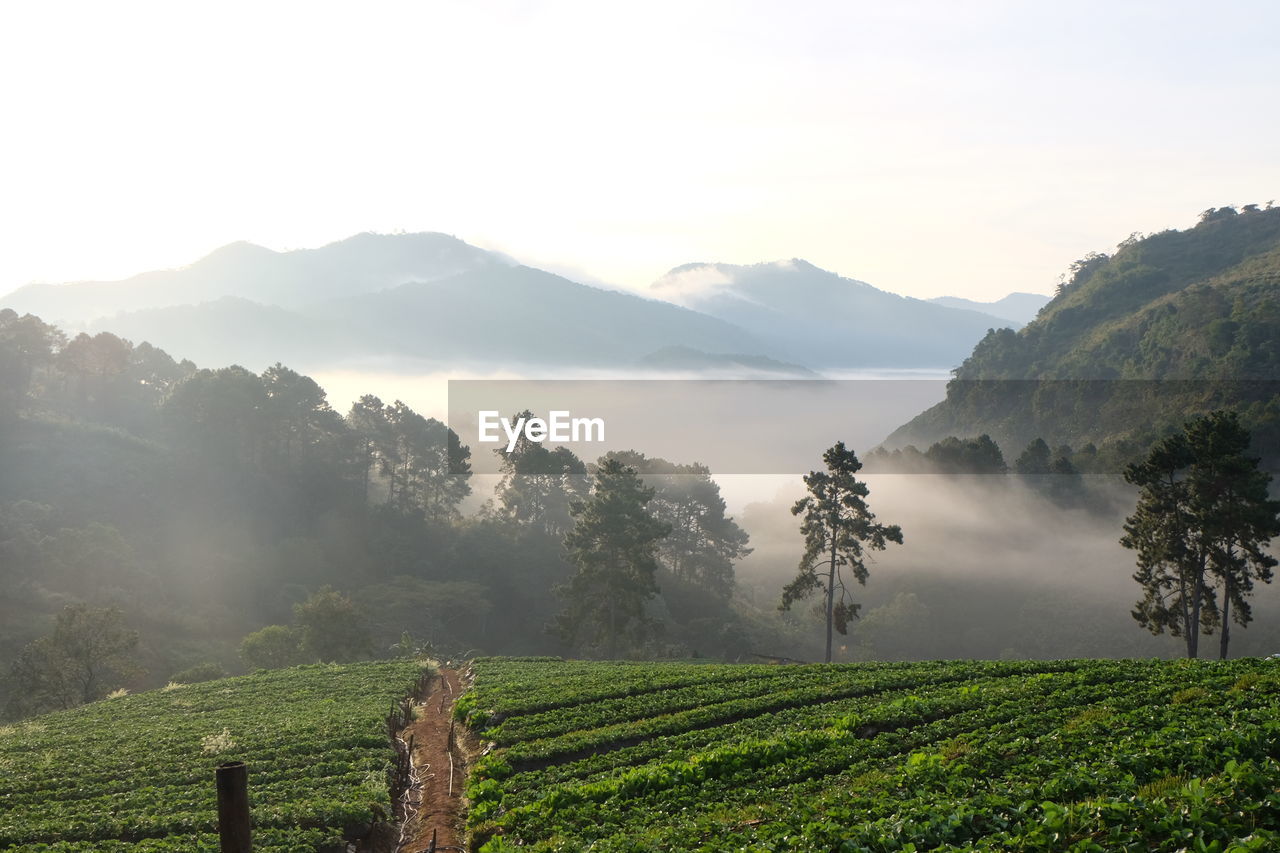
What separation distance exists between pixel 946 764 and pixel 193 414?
125 meters

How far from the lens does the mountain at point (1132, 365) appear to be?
119812 millimetres

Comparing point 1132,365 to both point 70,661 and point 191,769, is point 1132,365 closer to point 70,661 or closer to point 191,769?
point 70,661

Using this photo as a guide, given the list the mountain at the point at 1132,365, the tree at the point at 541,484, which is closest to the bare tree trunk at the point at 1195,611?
the mountain at the point at 1132,365

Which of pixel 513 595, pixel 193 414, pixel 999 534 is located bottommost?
pixel 513 595

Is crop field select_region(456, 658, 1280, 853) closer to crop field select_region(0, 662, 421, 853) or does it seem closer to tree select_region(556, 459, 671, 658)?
crop field select_region(0, 662, 421, 853)

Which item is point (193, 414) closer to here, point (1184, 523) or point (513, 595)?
point (513, 595)

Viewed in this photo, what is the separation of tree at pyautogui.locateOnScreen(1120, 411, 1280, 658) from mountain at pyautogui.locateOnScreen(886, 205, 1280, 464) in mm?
54409

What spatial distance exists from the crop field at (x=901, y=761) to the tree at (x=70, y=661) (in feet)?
123

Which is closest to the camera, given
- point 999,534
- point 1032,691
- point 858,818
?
point 858,818

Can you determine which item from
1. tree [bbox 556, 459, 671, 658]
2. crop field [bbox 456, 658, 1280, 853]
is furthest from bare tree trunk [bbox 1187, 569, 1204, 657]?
tree [bbox 556, 459, 671, 658]

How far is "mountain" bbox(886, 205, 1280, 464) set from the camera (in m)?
120

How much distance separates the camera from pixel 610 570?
79812mm

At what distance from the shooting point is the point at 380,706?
126 ft

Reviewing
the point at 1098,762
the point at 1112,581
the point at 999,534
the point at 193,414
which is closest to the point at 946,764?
the point at 1098,762
